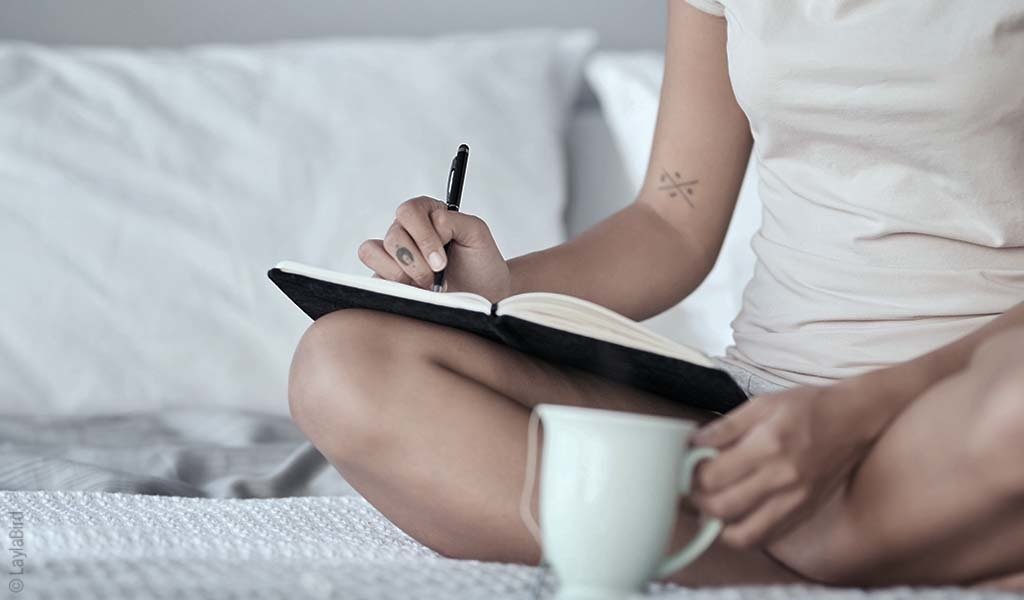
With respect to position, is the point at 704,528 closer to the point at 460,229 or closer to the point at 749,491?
the point at 749,491

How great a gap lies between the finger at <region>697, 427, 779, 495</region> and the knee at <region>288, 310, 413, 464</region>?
10.9 inches

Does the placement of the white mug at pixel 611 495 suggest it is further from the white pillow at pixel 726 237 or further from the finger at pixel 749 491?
the white pillow at pixel 726 237

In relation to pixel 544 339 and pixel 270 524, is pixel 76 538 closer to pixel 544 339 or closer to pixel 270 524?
pixel 270 524

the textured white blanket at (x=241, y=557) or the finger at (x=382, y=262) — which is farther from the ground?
the finger at (x=382, y=262)

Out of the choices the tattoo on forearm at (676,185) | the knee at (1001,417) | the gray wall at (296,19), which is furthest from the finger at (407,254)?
the gray wall at (296,19)

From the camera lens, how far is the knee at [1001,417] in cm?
62

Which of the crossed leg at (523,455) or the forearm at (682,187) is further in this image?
the forearm at (682,187)

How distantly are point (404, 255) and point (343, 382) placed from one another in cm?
16

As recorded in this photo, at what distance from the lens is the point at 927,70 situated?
3.13 feet

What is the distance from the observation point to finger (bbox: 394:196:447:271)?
0.95m

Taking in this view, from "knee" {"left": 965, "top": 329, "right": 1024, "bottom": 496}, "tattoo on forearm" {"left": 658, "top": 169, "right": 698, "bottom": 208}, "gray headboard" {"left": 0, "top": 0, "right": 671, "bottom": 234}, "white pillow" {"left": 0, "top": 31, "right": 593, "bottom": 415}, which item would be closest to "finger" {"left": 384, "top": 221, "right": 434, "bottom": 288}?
"tattoo on forearm" {"left": 658, "top": 169, "right": 698, "bottom": 208}

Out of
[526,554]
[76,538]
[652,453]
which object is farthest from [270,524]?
[652,453]

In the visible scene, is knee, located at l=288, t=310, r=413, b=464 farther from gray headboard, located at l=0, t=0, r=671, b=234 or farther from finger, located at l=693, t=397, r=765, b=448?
gray headboard, located at l=0, t=0, r=671, b=234

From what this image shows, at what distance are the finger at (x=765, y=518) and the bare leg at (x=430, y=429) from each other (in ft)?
0.45
